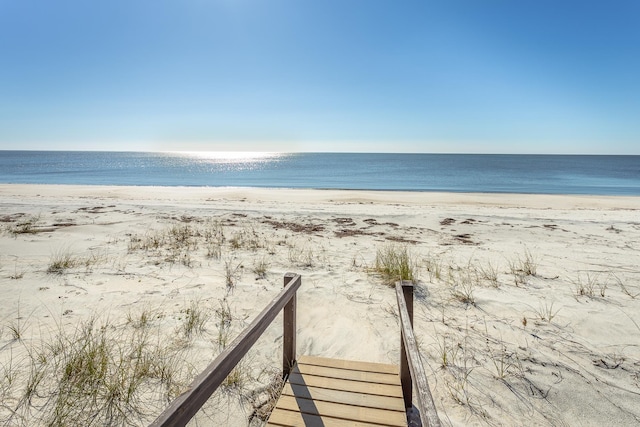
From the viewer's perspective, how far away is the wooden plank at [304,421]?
2.85 meters

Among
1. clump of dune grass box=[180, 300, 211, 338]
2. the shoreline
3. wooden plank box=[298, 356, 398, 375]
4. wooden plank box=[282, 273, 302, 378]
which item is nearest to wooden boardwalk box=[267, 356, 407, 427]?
wooden plank box=[298, 356, 398, 375]

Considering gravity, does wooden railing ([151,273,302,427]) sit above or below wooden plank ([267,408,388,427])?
above

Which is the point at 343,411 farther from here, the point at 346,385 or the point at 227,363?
the point at 227,363

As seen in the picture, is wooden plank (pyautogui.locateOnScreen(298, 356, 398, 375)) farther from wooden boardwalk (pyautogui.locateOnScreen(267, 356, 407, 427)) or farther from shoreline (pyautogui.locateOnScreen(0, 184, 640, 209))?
shoreline (pyautogui.locateOnScreen(0, 184, 640, 209))

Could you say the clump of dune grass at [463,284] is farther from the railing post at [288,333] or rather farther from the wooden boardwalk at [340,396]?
the railing post at [288,333]

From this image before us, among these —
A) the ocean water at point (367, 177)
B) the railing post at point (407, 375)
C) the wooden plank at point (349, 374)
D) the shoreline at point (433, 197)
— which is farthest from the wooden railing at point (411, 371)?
the ocean water at point (367, 177)

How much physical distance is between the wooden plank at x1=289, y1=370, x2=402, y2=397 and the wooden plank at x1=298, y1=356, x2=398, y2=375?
25 cm

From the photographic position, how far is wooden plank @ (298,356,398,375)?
12.1ft

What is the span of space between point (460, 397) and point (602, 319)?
3235 mm

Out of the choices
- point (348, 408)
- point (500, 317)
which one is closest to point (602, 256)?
point (500, 317)

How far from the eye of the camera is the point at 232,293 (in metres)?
5.95

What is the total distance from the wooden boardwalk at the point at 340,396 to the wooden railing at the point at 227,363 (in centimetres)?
38

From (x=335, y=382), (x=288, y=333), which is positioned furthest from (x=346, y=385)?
(x=288, y=333)

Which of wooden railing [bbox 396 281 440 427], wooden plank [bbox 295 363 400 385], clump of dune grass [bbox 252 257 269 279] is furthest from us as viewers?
clump of dune grass [bbox 252 257 269 279]
